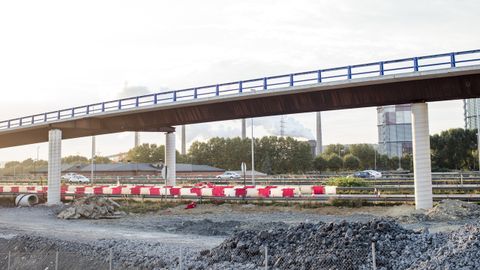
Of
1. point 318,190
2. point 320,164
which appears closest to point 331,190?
point 318,190

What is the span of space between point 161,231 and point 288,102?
12551 mm

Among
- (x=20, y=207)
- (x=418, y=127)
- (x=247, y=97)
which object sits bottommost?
(x=20, y=207)

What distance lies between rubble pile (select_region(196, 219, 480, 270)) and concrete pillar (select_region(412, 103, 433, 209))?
14448 millimetres

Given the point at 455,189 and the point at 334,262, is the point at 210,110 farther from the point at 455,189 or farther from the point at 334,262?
the point at 334,262

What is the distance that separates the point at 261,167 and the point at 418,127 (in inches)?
3653

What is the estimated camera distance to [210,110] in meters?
37.2

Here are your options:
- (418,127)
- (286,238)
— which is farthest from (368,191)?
(286,238)

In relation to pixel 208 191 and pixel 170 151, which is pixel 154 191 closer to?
pixel 208 191

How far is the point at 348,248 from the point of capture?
1350 cm

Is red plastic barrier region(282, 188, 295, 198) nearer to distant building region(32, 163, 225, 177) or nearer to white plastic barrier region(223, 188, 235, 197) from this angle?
white plastic barrier region(223, 188, 235, 197)

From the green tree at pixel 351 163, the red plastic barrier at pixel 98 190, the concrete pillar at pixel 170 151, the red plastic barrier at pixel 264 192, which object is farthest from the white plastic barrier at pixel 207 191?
the green tree at pixel 351 163

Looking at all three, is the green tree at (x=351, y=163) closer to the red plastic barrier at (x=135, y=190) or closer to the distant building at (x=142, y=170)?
the distant building at (x=142, y=170)

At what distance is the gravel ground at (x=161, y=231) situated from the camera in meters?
16.4

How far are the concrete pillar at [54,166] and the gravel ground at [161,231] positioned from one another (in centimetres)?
338
